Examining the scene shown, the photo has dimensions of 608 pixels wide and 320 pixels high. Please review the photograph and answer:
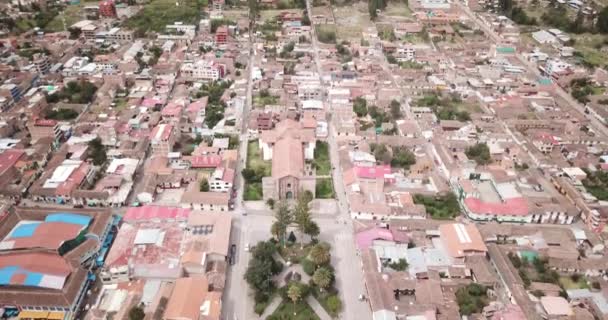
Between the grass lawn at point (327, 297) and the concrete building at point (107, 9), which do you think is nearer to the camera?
the grass lawn at point (327, 297)

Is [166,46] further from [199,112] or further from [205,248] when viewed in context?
[205,248]

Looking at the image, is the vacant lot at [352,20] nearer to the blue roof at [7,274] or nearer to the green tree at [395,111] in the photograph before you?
the green tree at [395,111]

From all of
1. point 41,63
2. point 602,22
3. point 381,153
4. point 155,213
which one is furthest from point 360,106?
point 602,22

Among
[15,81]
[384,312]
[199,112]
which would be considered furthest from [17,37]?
[384,312]

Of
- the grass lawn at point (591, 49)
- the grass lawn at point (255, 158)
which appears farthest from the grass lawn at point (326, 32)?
the grass lawn at point (591, 49)

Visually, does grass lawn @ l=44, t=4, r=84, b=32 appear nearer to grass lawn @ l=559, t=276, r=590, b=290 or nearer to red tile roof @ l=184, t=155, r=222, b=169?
red tile roof @ l=184, t=155, r=222, b=169
